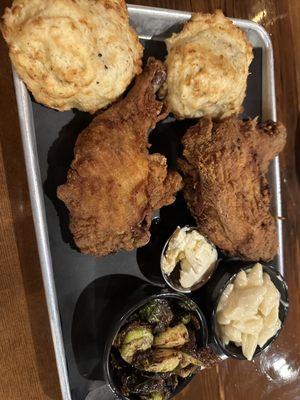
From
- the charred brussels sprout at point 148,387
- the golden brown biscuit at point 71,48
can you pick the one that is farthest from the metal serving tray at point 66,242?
the charred brussels sprout at point 148,387

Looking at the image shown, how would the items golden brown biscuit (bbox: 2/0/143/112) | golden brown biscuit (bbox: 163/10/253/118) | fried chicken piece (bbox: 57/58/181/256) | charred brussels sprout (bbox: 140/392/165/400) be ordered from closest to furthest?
golden brown biscuit (bbox: 2/0/143/112) < fried chicken piece (bbox: 57/58/181/256) < golden brown biscuit (bbox: 163/10/253/118) < charred brussels sprout (bbox: 140/392/165/400)

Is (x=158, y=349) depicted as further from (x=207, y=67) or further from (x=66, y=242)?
(x=207, y=67)

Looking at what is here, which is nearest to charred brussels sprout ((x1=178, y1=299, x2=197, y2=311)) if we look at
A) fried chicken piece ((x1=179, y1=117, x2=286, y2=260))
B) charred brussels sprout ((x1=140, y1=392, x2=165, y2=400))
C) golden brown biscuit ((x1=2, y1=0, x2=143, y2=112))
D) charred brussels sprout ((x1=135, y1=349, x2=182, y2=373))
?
charred brussels sprout ((x1=135, y1=349, x2=182, y2=373))

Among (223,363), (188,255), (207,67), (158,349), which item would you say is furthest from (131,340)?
(207,67)

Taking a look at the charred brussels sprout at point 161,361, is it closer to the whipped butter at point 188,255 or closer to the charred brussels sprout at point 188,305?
the charred brussels sprout at point 188,305

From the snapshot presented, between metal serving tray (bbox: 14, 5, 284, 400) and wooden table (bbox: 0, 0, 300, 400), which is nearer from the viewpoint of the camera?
metal serving tray (bbox: 14, 5, 284, 400)

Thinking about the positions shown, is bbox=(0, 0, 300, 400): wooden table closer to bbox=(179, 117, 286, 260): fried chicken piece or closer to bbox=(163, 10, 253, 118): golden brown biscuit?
bbox=(163, 10, 253, 118): golden brown biscuit

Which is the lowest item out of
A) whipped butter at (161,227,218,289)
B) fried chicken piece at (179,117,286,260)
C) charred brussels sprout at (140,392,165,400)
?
charred brussels sprout at (140,392,165,400)
